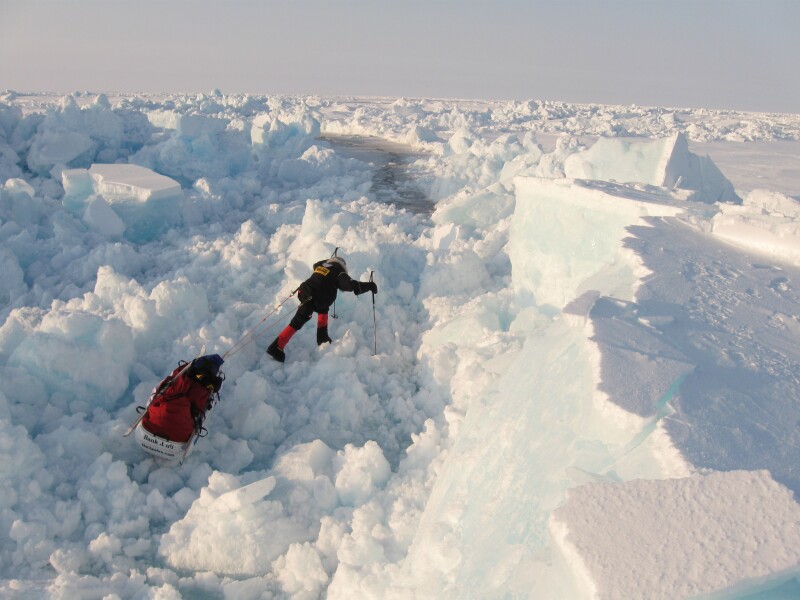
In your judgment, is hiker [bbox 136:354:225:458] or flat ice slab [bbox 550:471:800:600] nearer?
flat ice slab [bbox 550:471:800:600]

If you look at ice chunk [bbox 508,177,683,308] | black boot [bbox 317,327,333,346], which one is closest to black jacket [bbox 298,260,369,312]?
black boot [bbox 317,327,333,346]

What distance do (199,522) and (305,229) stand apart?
15.7 ft

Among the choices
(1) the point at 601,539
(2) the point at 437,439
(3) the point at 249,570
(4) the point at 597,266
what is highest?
(1) the point at 601,539

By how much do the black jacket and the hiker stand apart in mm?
1311

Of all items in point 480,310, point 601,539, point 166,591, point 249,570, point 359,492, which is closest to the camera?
point 601,539

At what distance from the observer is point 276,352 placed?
5.14 meters

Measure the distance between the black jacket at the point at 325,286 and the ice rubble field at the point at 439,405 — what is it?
0.42 metres

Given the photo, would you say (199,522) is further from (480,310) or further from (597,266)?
(597,266)

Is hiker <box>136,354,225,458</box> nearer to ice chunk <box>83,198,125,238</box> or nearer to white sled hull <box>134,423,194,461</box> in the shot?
white sled hull <box>134,423,194,461</box>

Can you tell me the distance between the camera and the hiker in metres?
3.71

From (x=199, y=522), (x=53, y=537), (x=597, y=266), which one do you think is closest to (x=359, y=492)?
(x=199, y=522)

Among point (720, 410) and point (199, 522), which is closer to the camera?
point (720, 410)

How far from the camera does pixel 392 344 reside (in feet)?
18.2

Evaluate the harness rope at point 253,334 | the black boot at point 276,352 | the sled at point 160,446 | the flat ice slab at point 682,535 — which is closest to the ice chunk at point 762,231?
the flat ice slab at point 682,535
